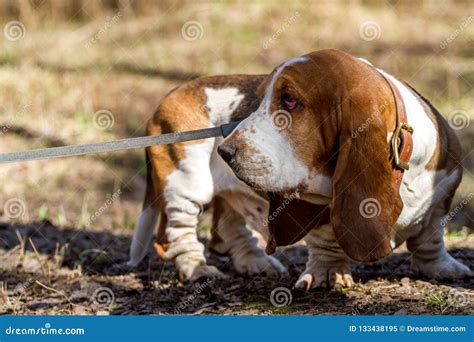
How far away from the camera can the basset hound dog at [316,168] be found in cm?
369

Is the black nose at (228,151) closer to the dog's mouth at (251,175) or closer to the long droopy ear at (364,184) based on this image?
the dog's mouth at (251,175)

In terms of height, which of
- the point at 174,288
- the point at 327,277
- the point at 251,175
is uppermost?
the point at 251,175

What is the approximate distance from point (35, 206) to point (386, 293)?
14.9 ft

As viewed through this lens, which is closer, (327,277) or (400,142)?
(400,142)

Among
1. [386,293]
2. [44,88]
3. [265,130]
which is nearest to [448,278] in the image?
[386,293]

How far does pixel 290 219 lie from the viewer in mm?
4145

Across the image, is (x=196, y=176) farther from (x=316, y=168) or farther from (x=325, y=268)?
(x=316, y=168)

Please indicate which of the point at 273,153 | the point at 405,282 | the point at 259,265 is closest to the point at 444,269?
the point at 405,282

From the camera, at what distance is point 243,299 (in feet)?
14.5

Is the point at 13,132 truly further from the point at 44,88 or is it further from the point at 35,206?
the point at 35,206

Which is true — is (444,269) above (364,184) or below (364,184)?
below

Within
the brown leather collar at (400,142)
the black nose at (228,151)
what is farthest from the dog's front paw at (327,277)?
the black nose at (228,151)

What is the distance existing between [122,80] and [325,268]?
308 inches

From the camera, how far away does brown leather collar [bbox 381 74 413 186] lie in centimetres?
371
